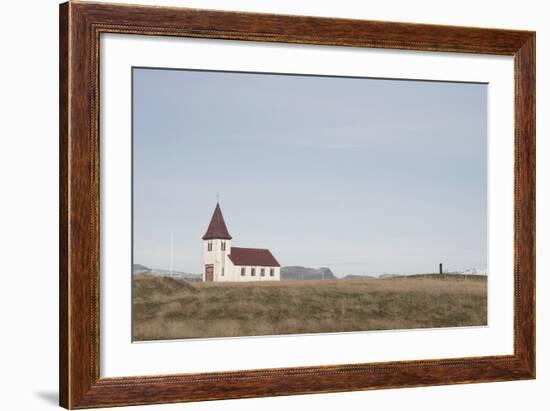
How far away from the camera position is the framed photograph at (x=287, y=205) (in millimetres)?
2900

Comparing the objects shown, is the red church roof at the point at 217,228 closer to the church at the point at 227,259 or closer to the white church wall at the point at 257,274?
the church at the point at 227,259

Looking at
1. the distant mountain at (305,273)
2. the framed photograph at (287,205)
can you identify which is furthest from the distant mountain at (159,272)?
the distant mountain at (305,273)

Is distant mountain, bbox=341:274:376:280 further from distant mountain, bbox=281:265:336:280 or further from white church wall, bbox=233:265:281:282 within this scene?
white church wall, bbox=233:265:281:282

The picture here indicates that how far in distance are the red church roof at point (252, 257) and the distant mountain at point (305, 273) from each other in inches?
2.0

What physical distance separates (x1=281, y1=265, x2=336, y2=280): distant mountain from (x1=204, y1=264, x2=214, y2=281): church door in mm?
231

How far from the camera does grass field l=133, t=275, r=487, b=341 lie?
2.98m

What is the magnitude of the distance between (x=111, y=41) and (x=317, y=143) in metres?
0.74

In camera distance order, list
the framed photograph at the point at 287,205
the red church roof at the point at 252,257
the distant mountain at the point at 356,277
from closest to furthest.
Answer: the framed photograph at the point at 287,205, the red church roof at the point at 252,257, the distant mountain at the point at 356,277

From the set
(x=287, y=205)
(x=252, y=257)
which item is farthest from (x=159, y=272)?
(x=287, y=205)

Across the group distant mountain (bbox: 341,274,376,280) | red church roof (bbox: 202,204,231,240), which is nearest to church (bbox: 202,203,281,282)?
red church roof (bbox: 202,204,231,240)

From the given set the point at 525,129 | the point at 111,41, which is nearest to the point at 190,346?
the point at 111,41

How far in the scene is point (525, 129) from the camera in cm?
336

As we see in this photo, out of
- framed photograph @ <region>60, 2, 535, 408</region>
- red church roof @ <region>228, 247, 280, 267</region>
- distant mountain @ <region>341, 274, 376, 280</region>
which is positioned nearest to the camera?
framed photograph @ <region>60, 2, 535, 408</region>

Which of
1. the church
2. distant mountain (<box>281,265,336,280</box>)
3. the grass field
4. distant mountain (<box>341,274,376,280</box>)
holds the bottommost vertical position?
the grass field
